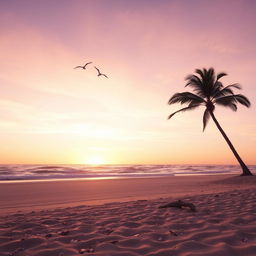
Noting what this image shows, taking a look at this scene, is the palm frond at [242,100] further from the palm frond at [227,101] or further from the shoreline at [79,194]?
the shoreline at [79,194]

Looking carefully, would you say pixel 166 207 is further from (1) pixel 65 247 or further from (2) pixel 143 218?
(1) pixel 65 247

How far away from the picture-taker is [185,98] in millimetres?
18953

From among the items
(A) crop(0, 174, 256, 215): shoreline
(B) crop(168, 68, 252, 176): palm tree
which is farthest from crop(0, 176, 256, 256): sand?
(B) crop(168, 68, 252, 176): palm tree

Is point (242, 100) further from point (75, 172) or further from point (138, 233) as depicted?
point (75, 172)

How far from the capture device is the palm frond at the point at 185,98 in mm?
18906

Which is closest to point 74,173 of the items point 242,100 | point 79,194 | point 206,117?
point 206,117

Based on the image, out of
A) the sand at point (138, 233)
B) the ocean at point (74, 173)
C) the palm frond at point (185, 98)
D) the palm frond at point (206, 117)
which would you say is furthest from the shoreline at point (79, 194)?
the ocean at point (74, 173)

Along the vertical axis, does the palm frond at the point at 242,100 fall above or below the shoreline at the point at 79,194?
above

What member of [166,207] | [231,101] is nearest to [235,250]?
[166,207]

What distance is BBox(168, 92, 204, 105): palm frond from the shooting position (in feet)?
62.0

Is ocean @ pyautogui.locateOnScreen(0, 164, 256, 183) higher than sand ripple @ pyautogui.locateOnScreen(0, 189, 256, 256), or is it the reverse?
ocean @ pyautogui.locateOnScreen(0, 164, 256, 183)

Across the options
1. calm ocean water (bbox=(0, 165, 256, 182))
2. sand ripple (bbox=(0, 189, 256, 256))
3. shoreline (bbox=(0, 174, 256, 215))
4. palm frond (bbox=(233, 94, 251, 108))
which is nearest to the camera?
sand ripple (bbox=(0, 189, 256, 256))

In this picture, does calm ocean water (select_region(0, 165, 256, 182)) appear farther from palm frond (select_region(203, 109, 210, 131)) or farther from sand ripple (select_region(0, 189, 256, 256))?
sand ripple (select_region(0, 189, 256, 256))

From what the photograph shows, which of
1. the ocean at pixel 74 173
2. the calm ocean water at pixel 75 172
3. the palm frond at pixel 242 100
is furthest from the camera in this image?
the calm ocean water at pixel 75 172
